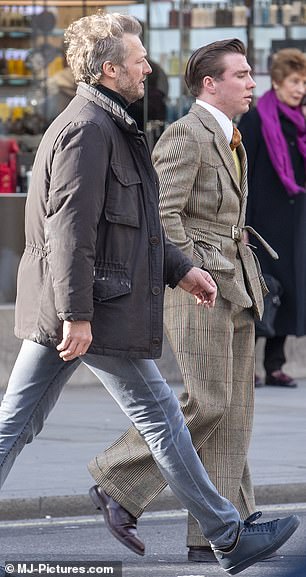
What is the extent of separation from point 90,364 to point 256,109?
4.85 m

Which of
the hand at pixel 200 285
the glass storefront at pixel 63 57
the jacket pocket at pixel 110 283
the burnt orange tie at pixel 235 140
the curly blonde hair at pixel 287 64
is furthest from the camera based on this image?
the glass storefront at pixel 63 57

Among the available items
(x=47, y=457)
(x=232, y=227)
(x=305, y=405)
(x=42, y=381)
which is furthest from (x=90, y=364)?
(x=305, y=405)

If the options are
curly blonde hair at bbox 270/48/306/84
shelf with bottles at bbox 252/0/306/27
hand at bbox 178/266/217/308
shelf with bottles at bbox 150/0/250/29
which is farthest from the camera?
shelf with bottles at bbox 252/0/306/27

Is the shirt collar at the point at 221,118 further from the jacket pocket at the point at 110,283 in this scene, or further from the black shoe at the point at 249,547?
the black shoe at the point at 249,547

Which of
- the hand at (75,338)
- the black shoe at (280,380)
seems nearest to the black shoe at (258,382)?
the black shoe at (280,380)

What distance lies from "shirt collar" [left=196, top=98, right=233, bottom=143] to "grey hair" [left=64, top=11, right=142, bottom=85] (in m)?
0.83

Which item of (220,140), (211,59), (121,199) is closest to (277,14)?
(211,59)

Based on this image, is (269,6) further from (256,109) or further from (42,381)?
(42,381)

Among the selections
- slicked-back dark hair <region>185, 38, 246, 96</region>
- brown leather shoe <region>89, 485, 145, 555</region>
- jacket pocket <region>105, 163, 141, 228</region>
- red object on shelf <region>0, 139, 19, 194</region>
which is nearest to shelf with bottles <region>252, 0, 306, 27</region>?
red object on shelf <region>0, 139, 19, 194</region>

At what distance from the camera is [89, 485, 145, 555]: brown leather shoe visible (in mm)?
5496

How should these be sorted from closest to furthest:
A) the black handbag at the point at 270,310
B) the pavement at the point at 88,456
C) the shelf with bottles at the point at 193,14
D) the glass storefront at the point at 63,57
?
1. the pavement at the point at 88,456
2. the black handbag at the point at 270,310
3. the glass storefront at the point at 63,57
4. the shelf with bottles at the point at 193,14

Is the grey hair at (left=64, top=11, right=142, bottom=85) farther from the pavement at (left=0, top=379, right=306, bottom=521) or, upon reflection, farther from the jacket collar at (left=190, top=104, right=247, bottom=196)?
the pavement at (left=0, top=379, right=306, bottom=521)

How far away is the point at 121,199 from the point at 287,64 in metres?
4.58

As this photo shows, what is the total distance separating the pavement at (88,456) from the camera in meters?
6.75
